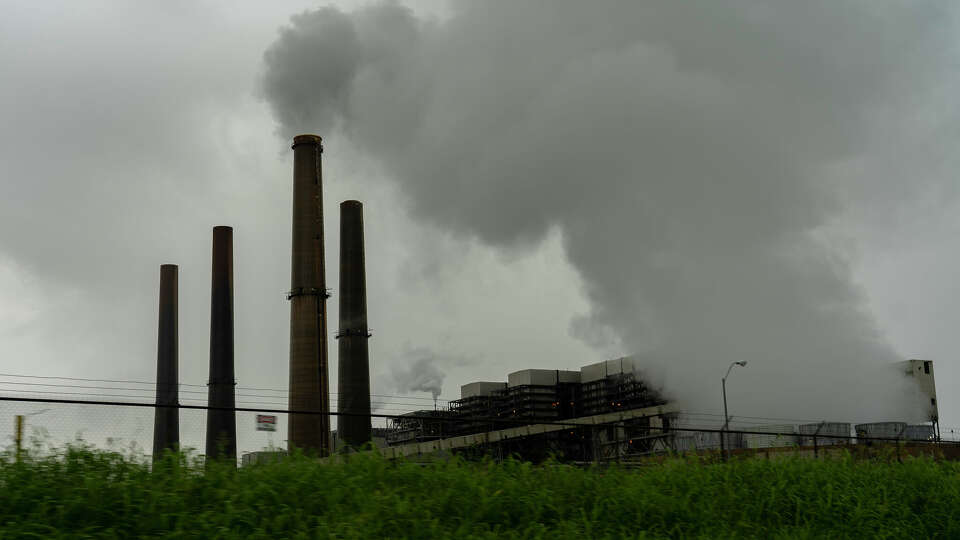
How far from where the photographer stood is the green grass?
892 cm

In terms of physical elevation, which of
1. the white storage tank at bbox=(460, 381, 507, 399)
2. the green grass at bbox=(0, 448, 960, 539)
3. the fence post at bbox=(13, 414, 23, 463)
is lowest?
the green grass at bbox=(0, 448, 960, 539)

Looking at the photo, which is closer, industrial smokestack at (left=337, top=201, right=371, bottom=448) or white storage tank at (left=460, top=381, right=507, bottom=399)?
industrial smokestack at (left=337, top=201, right=371, bottom=448)

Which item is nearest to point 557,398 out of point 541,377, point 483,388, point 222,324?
point 541,377

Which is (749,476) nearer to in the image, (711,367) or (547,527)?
(547,527)

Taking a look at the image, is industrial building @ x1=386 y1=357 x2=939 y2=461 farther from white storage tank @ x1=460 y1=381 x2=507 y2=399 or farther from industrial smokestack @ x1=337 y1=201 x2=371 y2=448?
industrial smokestack @ x1=337 y1=201 x2=371 y2=448

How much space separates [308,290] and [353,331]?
4010mm

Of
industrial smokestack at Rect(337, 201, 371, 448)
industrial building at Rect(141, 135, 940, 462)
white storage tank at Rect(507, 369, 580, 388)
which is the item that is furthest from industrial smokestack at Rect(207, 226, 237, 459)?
white storage tank at Rect(507, 369, 580, 388)

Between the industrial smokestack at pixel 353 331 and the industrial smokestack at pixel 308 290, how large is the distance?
146cm

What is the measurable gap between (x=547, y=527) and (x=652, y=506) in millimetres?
1996

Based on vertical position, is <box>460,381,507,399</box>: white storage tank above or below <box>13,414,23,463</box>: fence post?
above

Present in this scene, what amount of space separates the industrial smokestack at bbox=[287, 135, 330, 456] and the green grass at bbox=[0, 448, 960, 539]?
3777 centimetres

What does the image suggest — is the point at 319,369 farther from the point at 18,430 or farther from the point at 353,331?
the point at 18,430

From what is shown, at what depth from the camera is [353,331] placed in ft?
176

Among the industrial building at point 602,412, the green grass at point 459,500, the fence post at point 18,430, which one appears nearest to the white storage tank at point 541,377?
the industrial building at point 602,412
